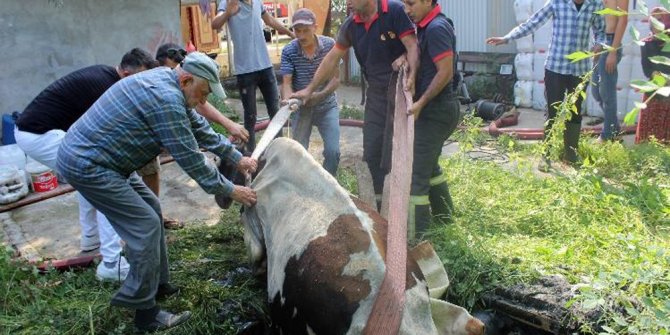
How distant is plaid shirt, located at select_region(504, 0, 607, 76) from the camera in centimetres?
605

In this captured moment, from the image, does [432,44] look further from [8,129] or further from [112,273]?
[8,129]

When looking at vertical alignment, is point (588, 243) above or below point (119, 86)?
below

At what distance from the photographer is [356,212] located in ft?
9.82

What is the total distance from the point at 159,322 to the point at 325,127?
251 centimetres

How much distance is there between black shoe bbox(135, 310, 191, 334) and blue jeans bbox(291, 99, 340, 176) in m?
2.24

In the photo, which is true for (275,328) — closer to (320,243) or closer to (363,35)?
(320,243)

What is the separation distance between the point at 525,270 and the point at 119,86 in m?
2.57

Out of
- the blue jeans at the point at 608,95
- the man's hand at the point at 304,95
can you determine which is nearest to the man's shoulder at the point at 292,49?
the man's hand at the point at 304,95

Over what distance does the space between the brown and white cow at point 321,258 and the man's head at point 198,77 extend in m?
0.58

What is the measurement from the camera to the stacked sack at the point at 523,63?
369 inches

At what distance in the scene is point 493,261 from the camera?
12.1 ft

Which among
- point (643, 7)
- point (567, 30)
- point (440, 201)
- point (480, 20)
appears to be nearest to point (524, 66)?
→ point (480, 20)

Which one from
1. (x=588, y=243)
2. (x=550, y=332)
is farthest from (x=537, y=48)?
(x=550, y=332)

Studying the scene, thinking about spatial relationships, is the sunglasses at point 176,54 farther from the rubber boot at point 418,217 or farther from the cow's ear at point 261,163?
the rubber boot at point 418,217
